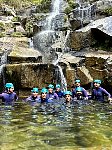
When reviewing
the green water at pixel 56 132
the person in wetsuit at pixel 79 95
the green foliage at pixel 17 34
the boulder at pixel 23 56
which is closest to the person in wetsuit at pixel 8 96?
the person in wetsuit at pixel 79 95

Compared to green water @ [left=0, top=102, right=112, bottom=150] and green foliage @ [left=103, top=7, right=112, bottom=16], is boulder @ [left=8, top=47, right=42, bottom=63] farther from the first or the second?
green water @ [left=0, top=102, right=112, bottom=150]

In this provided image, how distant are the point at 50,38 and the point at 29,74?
210 inches

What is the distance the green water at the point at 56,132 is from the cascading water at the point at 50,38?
9855mm

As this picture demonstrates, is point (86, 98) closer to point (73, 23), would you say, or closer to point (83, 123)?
point (83, 123)

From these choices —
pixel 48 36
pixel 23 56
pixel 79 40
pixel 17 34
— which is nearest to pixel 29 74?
pixel 23 56

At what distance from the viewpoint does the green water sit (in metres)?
6.36

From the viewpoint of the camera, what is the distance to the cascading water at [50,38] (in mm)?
21533

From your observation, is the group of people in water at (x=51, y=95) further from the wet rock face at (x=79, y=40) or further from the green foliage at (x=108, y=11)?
the green foliage at (x=108, y=11)

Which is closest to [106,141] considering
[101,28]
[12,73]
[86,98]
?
[86,98]

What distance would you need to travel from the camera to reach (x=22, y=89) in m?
19.8

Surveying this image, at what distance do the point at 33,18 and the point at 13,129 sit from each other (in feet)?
67.3

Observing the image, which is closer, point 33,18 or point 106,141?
point 106,141

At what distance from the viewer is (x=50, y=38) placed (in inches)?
936

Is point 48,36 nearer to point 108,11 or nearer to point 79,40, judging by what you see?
point 79,40
